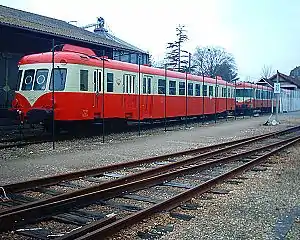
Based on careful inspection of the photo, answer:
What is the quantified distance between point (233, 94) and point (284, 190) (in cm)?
2983

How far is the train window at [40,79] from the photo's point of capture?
16031 mm

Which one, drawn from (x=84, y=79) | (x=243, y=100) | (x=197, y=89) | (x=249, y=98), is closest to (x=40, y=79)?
(x=84, y=79)

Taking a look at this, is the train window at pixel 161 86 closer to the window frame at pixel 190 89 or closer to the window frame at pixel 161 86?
the window frame at pixel 161 86


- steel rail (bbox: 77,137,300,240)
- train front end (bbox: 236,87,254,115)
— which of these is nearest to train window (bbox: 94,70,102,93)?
steel rail (bbox: 77,137,300,240)

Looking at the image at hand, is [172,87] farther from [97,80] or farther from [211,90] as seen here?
[97,80]

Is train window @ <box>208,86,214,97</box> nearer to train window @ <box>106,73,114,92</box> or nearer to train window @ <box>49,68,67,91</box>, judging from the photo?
train window @ <box>106,73,114,92</box>

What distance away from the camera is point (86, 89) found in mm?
16516

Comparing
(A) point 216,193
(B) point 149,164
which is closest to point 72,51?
(B) point 149,164

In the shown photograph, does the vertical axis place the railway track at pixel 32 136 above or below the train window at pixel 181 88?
below

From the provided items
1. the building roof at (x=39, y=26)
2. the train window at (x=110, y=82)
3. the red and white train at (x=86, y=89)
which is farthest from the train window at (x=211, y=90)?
the train window at (x=110, y=82)

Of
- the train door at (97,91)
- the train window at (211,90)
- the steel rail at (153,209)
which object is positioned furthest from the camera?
the train window at (211,90)

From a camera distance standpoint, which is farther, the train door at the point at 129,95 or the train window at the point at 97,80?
the train door at the point at 129,95

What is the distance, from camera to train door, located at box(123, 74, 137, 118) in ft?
62.7

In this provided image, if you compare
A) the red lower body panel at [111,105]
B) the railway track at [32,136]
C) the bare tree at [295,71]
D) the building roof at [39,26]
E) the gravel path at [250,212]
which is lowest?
the gravel path at [250,212]
